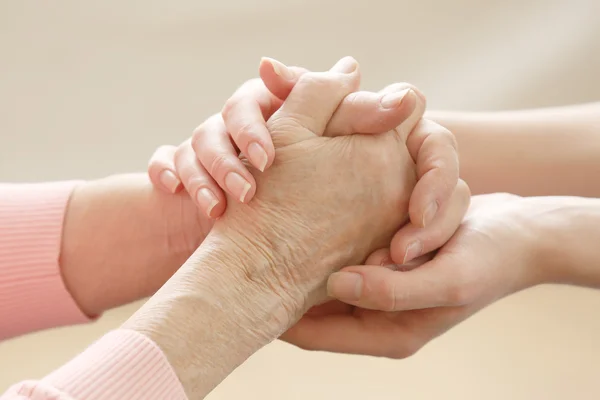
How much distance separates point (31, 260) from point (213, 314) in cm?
33

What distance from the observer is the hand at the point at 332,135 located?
28.4 inches

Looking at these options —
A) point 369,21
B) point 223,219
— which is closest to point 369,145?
point 223,219

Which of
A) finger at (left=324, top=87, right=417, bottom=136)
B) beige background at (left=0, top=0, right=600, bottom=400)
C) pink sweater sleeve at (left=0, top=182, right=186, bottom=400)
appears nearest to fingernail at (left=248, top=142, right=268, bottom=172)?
finger at (left=324, top=87, right=417, bottom=136)

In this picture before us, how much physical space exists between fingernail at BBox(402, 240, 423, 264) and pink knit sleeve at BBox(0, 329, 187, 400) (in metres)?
0.27

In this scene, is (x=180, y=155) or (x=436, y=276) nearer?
(x=436, y=276)

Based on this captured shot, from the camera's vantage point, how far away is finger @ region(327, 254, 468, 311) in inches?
27.6

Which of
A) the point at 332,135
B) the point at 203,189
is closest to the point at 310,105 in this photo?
the point at 332,135

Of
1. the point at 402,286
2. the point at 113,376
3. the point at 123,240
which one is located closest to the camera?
the point at 113,376

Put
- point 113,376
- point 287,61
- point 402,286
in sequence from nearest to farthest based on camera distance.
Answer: point 113,376 → point 402,286 → point 287,61

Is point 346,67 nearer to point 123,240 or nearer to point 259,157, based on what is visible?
point 259,157

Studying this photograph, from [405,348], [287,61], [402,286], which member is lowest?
[405,348]

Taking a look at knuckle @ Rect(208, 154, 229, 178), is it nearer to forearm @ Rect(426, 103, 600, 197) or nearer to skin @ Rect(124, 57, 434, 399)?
skin @ Rect(124, 57, 434, 399)

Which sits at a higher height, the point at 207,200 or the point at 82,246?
the point at 207,200

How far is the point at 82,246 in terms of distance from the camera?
0.90 metres
